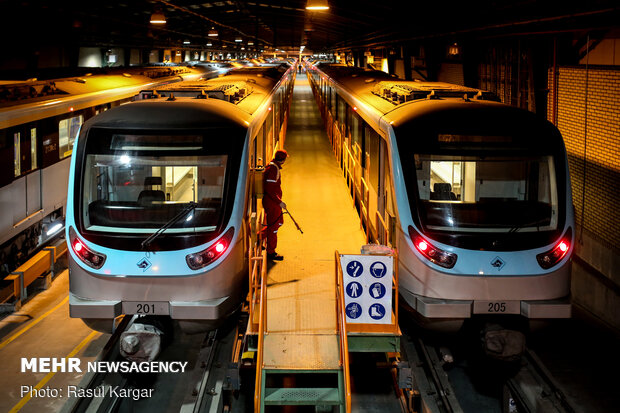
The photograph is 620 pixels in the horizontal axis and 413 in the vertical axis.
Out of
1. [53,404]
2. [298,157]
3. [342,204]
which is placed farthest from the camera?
[298,157]

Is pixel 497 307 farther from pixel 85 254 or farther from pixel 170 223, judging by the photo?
pixel 85 254

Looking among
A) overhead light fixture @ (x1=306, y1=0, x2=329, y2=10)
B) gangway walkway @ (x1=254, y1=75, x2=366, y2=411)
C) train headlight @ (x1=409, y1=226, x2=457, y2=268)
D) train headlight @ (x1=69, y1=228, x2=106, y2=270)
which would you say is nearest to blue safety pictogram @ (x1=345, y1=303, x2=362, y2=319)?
gangway walkway @ (x1=254, y1=75, x2=366, y2=411)

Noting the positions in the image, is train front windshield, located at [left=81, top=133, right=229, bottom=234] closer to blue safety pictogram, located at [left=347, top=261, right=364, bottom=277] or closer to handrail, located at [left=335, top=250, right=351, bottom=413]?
blue safety pictogram, located at [left=347, top=261, right=364, bottom=277]

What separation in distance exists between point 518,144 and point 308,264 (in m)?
3.06

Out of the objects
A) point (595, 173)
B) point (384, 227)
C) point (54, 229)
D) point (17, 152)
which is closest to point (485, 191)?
point (384, 227)

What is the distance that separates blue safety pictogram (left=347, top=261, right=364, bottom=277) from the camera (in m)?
6.02

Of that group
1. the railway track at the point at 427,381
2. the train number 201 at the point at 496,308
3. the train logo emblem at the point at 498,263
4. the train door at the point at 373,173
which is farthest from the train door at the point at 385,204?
the railway track at the point at 427,381

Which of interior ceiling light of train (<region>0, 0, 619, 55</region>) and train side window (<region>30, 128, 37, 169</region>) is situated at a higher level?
interior ceiling light of train (<region>0, 0, 619, 55</region>)

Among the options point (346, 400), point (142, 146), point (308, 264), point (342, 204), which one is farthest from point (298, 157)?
point (346, 400)

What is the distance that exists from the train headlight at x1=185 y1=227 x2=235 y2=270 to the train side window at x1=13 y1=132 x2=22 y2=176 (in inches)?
187

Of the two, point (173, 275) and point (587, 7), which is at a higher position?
point (587, 7)

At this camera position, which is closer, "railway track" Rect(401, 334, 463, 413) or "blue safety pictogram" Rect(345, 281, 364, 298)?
"blue safety pictogram" Rect(345, 281, 364, 298)

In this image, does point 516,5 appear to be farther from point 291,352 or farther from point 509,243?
point 291,352

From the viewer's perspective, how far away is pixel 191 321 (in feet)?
20.1
